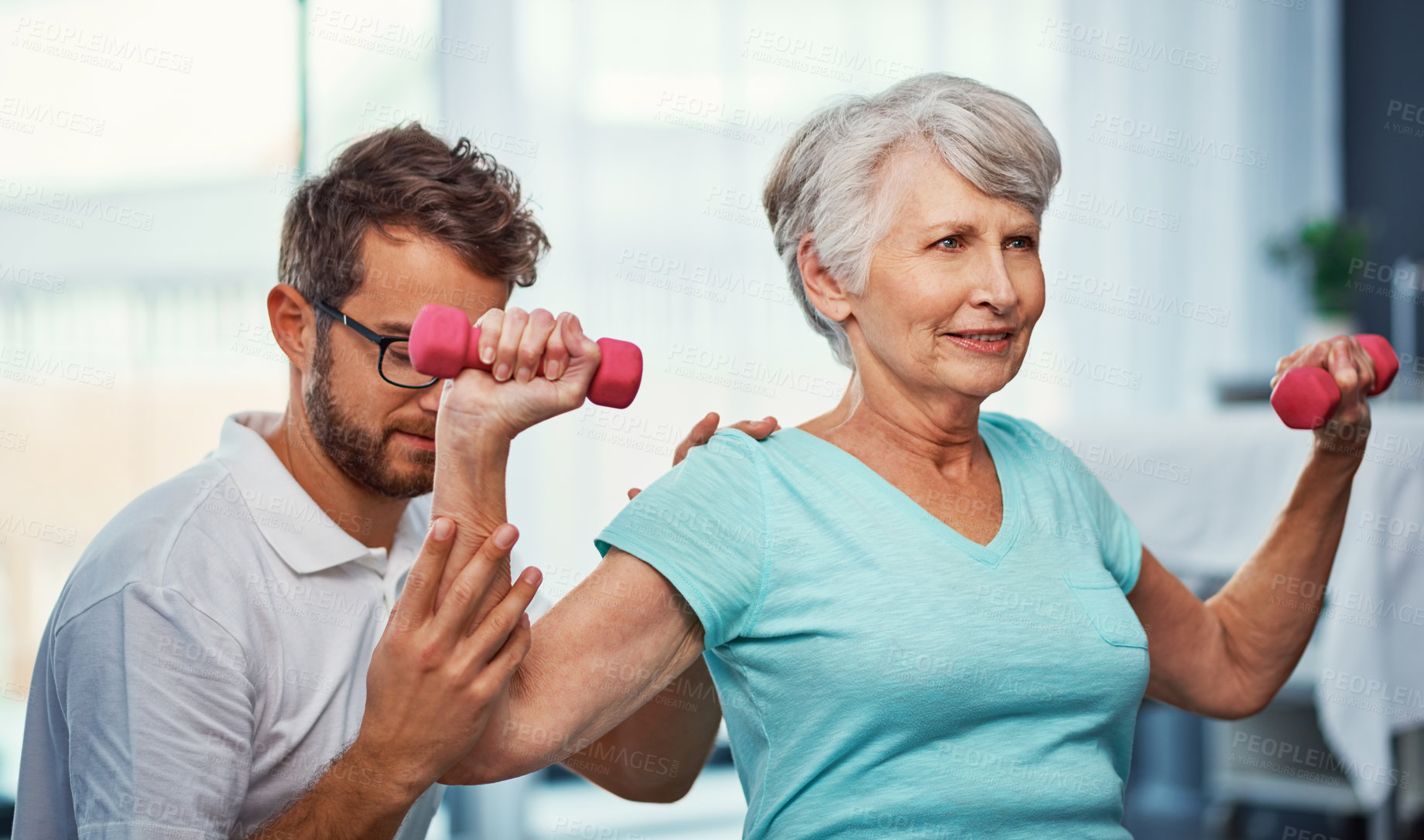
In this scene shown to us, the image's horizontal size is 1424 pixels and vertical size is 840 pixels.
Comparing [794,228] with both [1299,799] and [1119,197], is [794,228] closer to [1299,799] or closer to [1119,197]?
[1299,799]

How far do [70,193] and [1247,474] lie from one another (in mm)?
2706

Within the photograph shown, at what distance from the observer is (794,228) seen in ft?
4.16

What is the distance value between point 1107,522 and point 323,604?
0.89 m

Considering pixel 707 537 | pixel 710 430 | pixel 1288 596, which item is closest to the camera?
pixel 707 537

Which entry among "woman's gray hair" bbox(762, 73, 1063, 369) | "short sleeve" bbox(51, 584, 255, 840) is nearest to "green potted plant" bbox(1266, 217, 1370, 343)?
"woman's gray hair" bbox(762, 73, 1063, 369)

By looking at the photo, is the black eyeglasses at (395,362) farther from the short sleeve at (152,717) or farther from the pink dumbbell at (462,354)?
the pink dumbbell at (462,354)

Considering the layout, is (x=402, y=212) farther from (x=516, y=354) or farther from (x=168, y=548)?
(x=516, y=354)

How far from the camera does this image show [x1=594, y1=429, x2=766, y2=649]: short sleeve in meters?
1.01

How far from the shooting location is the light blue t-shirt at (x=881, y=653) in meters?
1.05

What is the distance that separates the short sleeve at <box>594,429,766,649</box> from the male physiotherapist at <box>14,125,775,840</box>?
125mm

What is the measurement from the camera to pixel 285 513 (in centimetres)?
135

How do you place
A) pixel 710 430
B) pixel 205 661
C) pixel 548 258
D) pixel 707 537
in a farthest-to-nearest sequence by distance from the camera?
pixel 548 258, pixel 710 430, pixel 205 661, pixel 707 537

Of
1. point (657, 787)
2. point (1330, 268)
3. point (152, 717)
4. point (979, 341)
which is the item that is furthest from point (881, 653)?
point (1330, 268)

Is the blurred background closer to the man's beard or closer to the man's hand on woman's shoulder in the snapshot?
the man's hand on woman's shoulder
